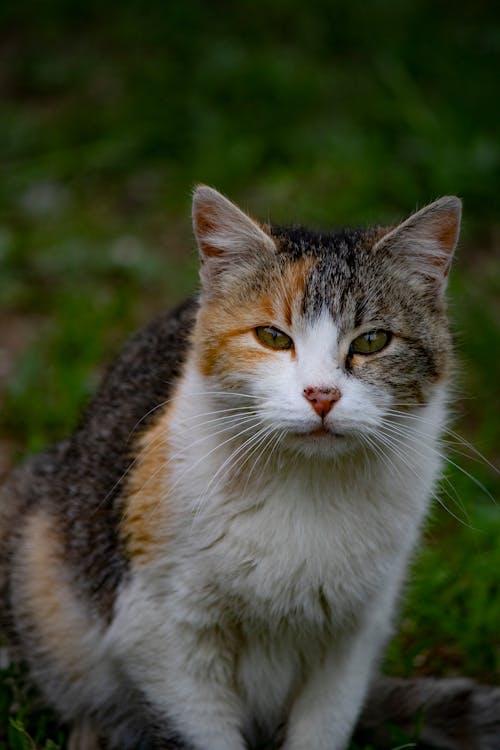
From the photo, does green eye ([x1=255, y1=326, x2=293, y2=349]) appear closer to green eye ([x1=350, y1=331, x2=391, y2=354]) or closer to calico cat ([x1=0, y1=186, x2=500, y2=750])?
calico cat ([x1=0, y1=186, x2=500, y2=750])

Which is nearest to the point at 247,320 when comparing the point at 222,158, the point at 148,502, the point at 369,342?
the point at 369,342

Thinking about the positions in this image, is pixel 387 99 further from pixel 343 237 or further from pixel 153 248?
pixel 343 237

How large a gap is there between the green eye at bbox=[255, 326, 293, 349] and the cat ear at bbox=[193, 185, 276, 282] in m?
0.26

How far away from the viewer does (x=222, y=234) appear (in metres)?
3.11

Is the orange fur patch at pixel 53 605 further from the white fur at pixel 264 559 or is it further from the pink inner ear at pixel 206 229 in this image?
the pink inner ear at pixel 206 229

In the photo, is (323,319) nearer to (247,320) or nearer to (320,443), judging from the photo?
(247,320)

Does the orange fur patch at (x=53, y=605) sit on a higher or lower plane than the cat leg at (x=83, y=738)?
higher

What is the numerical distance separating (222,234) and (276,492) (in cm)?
76

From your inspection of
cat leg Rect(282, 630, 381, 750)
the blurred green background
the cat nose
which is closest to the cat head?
the cat nose

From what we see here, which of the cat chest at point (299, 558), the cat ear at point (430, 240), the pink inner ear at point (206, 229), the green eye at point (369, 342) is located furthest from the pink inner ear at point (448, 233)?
the cat chest at point (299, 558)

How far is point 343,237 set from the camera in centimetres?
317

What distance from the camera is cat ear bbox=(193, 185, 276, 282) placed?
10.0 feet

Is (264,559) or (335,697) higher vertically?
(264,559)

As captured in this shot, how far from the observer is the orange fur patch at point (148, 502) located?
3092 millimetres
